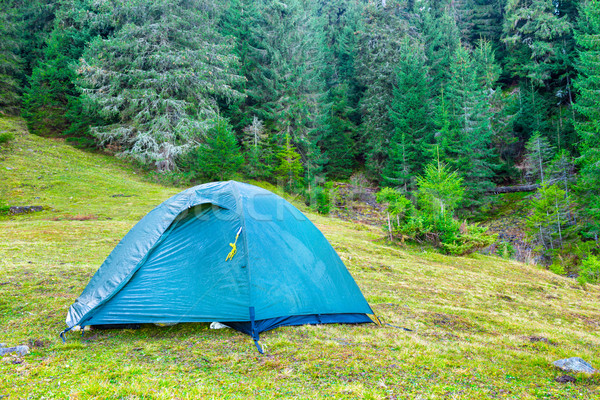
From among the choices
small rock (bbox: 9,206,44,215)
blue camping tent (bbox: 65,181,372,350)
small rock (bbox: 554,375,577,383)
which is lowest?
small rock (bbox: 554,375,577,383)

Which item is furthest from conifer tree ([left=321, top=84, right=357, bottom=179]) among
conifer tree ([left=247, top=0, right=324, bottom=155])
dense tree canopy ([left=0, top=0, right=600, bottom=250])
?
conifer tree ([left=247, top=0, right=324, bottom=155])

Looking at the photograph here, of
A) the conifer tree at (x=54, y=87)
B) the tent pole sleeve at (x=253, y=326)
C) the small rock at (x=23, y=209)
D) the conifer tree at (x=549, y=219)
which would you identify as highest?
the conifer tree at (x=54, y=87)

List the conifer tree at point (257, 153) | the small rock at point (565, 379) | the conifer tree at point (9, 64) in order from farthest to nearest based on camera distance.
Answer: the conifer tree at point (9, 64) → the conifer tree at point (257, 153) → the small rock at point (565, 379)

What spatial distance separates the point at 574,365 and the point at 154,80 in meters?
28.0

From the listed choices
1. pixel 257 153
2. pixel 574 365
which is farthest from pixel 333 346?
pixel 257 153

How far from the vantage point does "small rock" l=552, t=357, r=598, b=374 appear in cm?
411

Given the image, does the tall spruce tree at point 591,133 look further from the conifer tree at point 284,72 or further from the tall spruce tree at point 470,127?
the conifer tree at point 284,72

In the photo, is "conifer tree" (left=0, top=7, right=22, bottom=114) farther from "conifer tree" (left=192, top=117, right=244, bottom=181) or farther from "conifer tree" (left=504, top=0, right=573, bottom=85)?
"conifer tree" (left=504, top=0, right=573, bottom=85)

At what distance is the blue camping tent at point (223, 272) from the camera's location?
4863 millimetres

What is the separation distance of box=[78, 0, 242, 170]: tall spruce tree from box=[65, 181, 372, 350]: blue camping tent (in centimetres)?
2186

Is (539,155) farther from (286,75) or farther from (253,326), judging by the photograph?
(253,326)

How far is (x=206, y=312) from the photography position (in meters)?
4.89

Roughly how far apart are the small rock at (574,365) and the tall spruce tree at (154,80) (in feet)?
82.8

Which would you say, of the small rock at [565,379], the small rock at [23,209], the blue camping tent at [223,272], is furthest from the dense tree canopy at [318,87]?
the small rock at [565,379]
